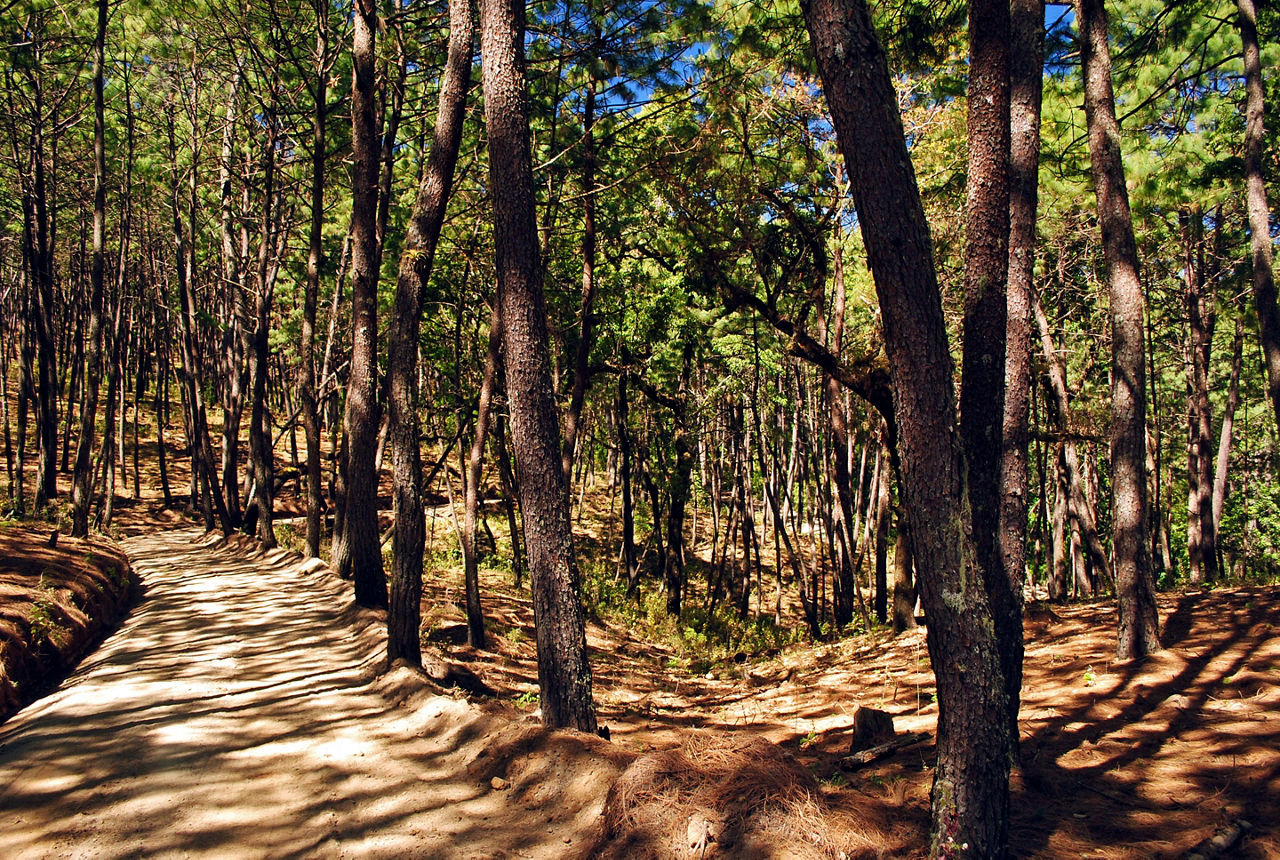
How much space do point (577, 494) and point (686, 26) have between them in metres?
22.7

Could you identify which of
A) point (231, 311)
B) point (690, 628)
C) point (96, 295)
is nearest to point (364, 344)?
point (96, 295)

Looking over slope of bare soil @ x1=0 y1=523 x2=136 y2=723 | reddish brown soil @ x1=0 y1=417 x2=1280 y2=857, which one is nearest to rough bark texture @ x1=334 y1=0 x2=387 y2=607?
reddish brown soil @ x1=0 y1=417 x2=1280 y2=857

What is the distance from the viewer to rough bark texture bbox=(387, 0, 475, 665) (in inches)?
277

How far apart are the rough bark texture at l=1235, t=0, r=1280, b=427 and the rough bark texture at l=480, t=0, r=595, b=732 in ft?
31.6

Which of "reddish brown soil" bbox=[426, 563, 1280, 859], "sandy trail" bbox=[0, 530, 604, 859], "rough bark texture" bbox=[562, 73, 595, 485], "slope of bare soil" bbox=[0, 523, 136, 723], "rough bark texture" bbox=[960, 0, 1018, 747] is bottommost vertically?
"reddish brown soil" bbox=[426, 563, 1280, 859]

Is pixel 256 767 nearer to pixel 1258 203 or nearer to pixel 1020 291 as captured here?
pixel 1020 291

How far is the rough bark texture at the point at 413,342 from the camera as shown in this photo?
703cm

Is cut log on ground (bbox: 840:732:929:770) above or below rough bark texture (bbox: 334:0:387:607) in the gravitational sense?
below

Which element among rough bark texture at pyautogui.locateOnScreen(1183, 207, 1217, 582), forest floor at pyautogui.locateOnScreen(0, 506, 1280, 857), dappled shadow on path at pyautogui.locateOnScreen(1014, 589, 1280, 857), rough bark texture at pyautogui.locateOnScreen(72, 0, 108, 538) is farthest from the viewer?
rough bark texture at pyautogui.locateOnScreen(1183, 207, 1217, 582)

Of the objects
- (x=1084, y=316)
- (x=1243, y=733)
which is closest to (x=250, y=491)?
(x=1243, y=733)

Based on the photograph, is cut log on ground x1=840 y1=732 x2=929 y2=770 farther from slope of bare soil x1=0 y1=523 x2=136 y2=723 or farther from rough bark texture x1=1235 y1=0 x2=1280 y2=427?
rough bark texture x1=1235 y1=0 x2=1280 y2=427

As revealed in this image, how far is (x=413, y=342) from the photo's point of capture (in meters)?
7.69

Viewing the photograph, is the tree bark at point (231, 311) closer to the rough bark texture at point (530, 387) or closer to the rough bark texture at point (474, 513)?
the rough bark texture at point (474, 513)

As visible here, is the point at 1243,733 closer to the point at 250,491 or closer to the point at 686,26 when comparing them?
the point at 686,26
